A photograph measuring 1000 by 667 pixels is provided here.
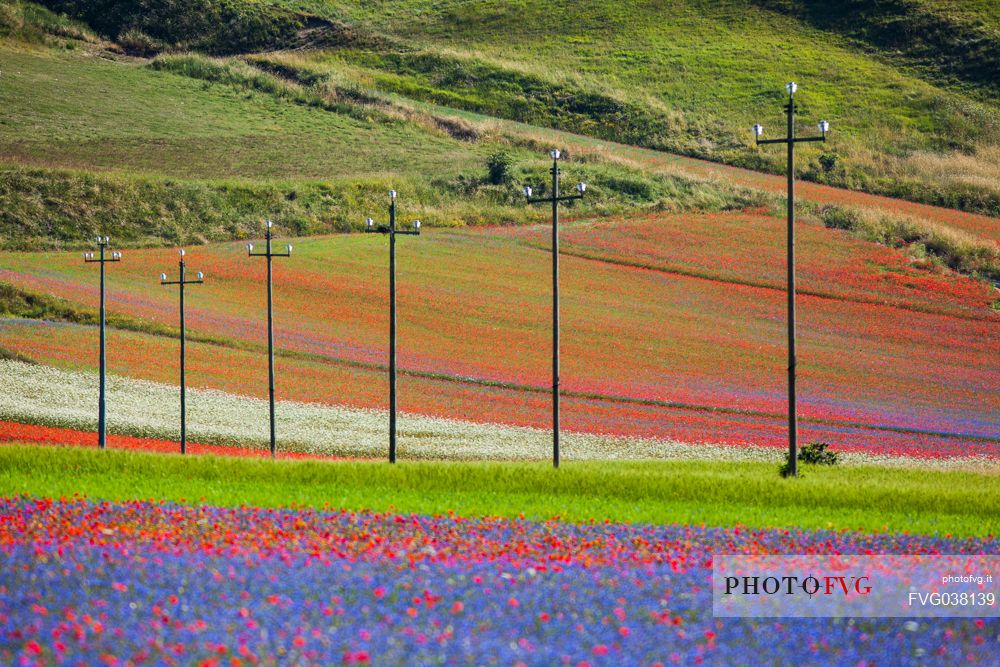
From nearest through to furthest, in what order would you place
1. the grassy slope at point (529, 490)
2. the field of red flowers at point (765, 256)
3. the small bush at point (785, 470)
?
the grassy slope at point (529, 490) → the small bush at point (785, 470) → the field of red flowers at point (765, 256)

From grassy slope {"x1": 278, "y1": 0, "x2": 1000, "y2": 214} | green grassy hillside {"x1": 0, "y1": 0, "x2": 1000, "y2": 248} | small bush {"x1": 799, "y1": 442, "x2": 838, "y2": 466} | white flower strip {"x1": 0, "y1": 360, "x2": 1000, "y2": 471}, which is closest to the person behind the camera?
small bush {"x1": 799, "y1": 442, "x2": 838, "y2": 466}

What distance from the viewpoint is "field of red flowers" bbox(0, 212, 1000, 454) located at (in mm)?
45281

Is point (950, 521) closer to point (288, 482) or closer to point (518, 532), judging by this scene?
point (518, 532)

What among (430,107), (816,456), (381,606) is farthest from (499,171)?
(381,606)

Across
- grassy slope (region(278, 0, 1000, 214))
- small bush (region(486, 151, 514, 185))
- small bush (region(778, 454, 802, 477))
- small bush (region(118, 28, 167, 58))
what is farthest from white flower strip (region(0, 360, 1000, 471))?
small bush (region(118, 28, 167, 58))

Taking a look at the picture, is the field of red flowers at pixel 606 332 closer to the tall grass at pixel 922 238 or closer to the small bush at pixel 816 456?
the tall grass at pixel 922 238

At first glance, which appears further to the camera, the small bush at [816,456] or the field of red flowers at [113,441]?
the field of red flowers at [113,441]

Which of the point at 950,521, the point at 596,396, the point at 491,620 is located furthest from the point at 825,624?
the point at 596,396

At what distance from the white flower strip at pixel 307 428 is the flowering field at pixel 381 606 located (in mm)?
22106

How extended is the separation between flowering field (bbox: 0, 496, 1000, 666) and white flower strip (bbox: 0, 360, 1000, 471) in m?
22.1

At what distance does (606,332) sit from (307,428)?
18540 millimetres

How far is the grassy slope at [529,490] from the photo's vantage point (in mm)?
20469
